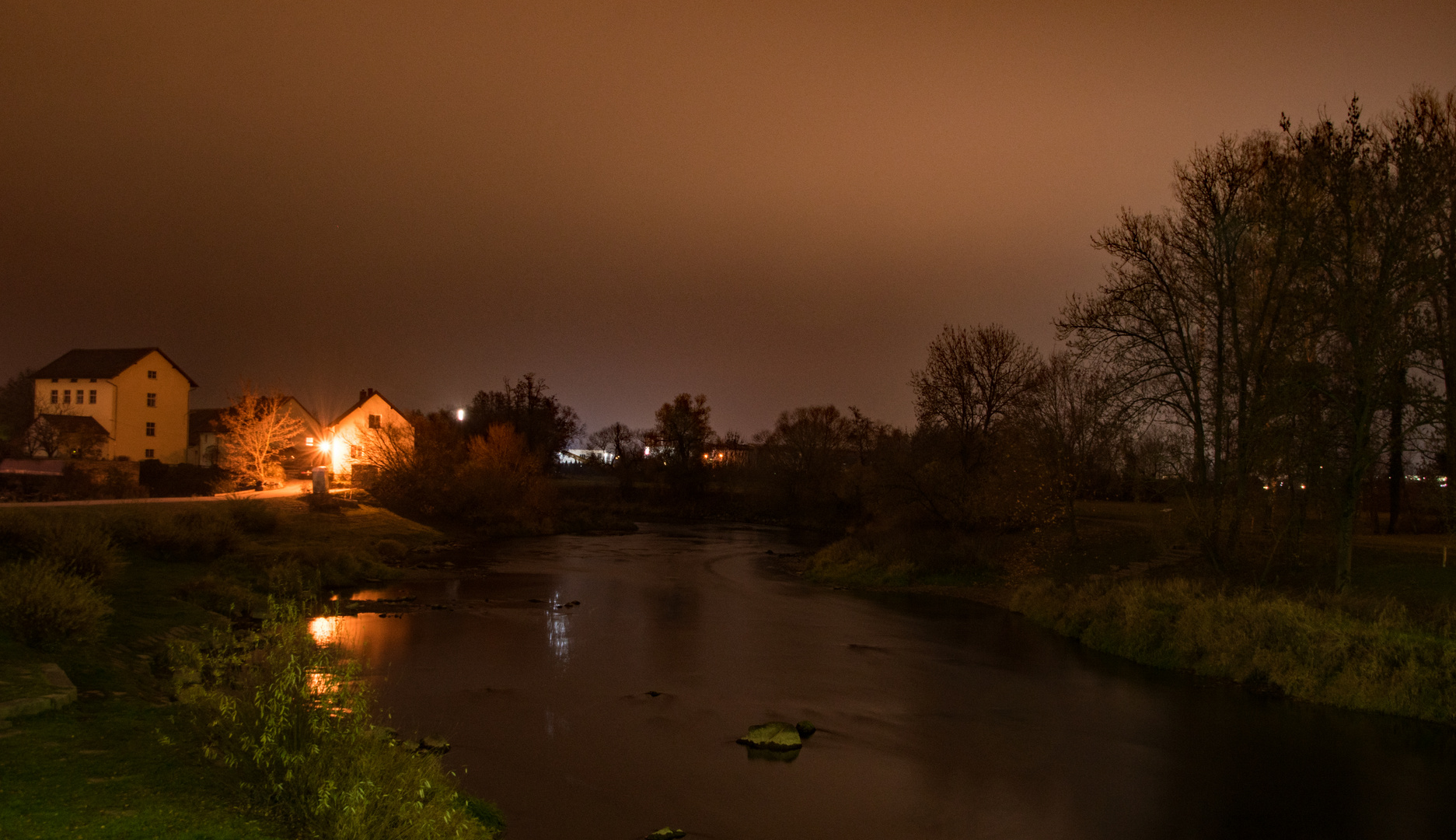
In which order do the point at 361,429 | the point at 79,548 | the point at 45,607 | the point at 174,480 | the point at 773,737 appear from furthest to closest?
1. the point at 361,429
2. the point at 174,480
3. the point at 79,548
4. the point at 773,737
5. the point at 45,607

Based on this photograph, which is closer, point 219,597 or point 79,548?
point 79,548

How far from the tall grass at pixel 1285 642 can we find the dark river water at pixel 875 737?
1.85 ft

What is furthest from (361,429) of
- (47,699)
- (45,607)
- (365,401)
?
(47,699)

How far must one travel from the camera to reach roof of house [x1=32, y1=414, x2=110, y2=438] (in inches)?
1852

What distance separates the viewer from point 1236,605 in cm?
1828

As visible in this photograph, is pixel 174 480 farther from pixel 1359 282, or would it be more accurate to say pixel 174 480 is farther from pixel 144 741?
pixel 1359 282

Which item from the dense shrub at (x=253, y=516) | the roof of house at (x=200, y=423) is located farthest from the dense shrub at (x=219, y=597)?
the roof of house at (x=200, y=423)

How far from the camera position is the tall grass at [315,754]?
21.2ft

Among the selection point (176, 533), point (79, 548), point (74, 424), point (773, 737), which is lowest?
point (773, 737)

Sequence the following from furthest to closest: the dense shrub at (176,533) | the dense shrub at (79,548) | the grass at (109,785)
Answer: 1. the dense shrub at (176,533)
2. the dense shrub at (79,548)
3. the grass at (109,785)

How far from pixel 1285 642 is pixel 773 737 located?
34.7 ft

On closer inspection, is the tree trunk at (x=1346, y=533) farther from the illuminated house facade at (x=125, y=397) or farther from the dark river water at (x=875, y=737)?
the illuminated house facade at (x=125, y=397)

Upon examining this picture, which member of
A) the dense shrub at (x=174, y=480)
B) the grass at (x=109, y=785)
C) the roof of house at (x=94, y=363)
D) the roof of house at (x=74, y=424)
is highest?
the roof of house at (x=94, y=363)

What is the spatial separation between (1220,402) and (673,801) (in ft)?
58.1
